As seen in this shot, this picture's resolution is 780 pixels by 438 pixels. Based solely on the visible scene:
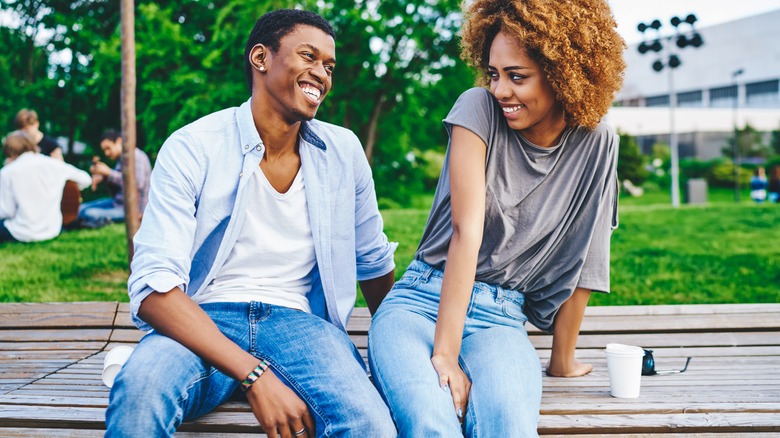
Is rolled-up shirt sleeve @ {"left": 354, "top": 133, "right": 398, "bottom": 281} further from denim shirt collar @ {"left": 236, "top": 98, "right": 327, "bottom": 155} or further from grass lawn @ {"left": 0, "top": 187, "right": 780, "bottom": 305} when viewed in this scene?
grass lawn @ {"left": 0, "top": 187, "right": 780, "bottom": 305}

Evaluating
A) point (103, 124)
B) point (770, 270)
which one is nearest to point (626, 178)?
point (103, 124)

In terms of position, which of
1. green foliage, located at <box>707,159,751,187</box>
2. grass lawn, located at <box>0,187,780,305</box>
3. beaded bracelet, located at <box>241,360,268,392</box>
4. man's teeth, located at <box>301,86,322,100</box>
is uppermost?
man's teeth, located at <box>301,86,322,100</box>

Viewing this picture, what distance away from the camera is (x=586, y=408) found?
2428 mm

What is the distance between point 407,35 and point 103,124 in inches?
387

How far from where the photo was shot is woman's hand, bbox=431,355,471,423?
86.9 inches

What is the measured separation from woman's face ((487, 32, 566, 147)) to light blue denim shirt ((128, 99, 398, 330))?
673 mm

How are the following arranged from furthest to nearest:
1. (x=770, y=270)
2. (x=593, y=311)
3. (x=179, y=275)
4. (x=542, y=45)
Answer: (x=770, y=270)
(x=593, y=311)
(x=542, y=45)
(x=179, y=275)

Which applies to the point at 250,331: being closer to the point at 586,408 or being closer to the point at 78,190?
the point at 586,408

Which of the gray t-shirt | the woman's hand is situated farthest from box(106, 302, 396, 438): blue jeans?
the gray t-shirt

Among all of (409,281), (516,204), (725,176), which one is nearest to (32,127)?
(409,281)

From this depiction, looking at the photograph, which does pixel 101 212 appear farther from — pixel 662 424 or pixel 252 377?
pixel 662 424

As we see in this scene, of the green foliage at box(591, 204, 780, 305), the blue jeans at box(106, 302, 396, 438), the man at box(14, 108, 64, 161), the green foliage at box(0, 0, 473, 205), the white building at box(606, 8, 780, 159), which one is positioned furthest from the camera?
the white building at box(606, 8, 780, 159)

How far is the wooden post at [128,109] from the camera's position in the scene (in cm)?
463

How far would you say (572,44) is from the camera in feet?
8.19
